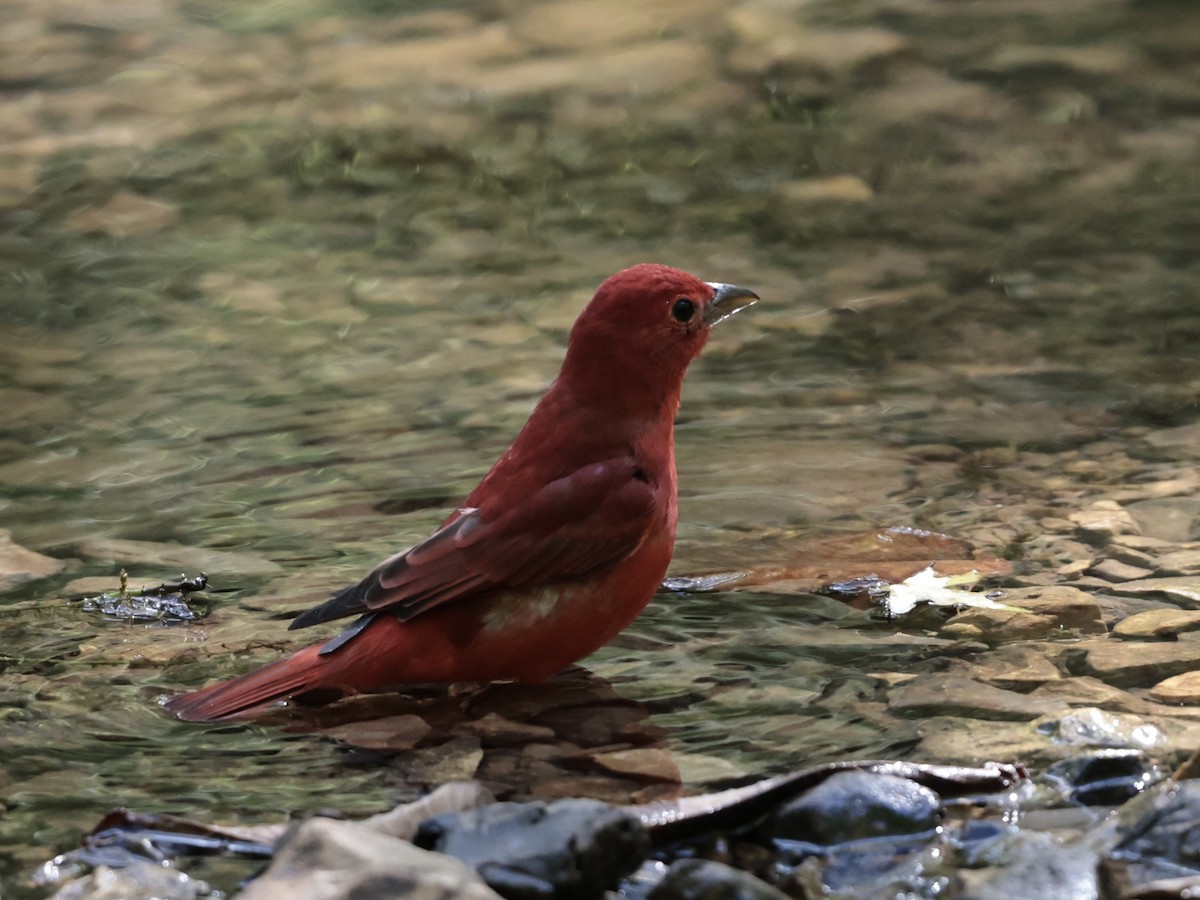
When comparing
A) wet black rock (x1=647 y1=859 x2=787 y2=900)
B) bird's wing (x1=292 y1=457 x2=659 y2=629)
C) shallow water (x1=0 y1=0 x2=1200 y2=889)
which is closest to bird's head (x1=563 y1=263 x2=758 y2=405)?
bird's wing (x1=292 y1=457 x2=659 y2=629)

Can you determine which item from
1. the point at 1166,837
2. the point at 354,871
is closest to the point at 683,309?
the point at 1166,837

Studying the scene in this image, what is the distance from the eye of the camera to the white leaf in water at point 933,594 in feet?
15.2

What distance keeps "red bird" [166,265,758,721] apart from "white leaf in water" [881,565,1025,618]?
26.1 inches

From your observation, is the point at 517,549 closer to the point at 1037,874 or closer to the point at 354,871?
the point at 354,871

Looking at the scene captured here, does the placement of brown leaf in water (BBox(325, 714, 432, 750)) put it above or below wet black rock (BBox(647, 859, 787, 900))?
below

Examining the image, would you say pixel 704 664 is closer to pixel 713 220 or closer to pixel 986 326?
pixel 986 326

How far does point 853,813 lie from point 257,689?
147 centimetres

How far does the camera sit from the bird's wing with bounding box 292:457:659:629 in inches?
170

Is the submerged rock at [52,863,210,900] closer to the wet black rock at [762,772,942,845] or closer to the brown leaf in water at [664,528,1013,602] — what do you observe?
the wet black rock at [762,772,942,845]

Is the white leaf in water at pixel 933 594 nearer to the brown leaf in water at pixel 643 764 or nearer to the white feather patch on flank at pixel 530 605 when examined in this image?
the white feather patch on flank at pixel 530 605

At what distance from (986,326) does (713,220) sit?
1750mm

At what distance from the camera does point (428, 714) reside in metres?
4.32

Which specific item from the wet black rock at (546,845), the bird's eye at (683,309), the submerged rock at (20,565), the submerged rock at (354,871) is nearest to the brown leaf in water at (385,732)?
the wet black rock at (546,845)

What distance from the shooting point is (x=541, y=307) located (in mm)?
7539
